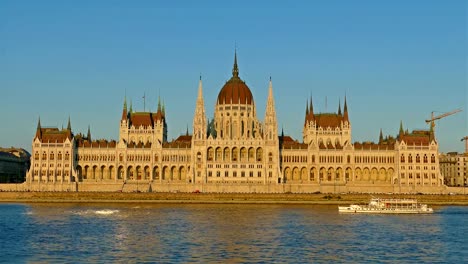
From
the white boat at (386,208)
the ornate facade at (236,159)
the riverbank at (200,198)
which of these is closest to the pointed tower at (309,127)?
the ornate facade at (236,159)

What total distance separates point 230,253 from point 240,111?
105440 millimetres

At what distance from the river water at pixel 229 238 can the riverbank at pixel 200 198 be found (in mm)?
35176

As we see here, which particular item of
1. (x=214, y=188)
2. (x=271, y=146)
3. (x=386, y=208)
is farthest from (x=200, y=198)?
(x=386, y=208)

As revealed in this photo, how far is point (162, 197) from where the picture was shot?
132750mm

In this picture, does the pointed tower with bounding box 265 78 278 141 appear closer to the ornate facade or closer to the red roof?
the ornate facade

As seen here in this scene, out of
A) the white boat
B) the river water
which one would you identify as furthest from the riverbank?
the river water

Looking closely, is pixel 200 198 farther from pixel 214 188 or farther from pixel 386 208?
pixel 386 208

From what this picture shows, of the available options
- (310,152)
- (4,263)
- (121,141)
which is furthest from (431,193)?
(4,263)

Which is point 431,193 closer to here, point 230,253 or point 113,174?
point 113,174

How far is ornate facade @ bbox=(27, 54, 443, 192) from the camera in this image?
494 feet

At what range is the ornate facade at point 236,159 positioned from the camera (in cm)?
15062

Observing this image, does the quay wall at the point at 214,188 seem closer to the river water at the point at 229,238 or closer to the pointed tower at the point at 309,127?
the pointed tower at the point at 309,127

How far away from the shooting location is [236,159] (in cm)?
15238

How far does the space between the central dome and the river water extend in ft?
222
